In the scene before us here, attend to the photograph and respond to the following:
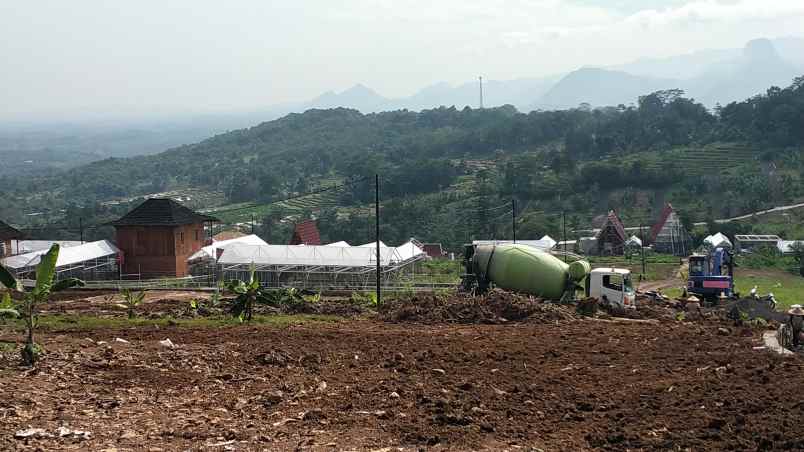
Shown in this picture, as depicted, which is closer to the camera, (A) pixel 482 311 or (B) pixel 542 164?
(A) pixel 482 311

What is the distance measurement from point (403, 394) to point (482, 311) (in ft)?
33.3

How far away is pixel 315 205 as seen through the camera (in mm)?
100250

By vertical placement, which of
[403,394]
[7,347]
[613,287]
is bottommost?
[403,394]

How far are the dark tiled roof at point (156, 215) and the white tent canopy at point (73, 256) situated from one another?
142 centimetres

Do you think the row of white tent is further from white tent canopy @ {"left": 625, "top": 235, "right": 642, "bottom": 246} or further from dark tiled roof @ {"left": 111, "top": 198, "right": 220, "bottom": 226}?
white tent canopy @ {"left": 625, "top": 235, "right": 642, "bottom": 246}

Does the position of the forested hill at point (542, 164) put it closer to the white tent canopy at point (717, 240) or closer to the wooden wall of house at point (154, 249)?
the white tent canopy at point (717, 240)

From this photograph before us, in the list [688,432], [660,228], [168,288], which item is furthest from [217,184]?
[688,432]

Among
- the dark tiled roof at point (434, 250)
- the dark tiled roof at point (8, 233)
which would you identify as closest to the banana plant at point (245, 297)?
the dark tiled roof at point (8, 233)

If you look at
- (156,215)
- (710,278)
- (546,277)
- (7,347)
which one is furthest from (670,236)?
(7,347)

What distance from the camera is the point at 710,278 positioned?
28.0 metres

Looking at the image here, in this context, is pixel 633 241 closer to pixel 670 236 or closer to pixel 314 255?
pixel 670 236

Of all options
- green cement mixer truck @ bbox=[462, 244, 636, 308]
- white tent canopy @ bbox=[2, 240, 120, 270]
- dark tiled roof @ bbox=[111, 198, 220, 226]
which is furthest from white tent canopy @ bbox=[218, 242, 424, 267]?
green cement mixer truck @ bbox=[462, 244, 636, 308]

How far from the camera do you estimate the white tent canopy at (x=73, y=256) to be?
130 feet

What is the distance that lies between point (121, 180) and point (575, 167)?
333 ft
